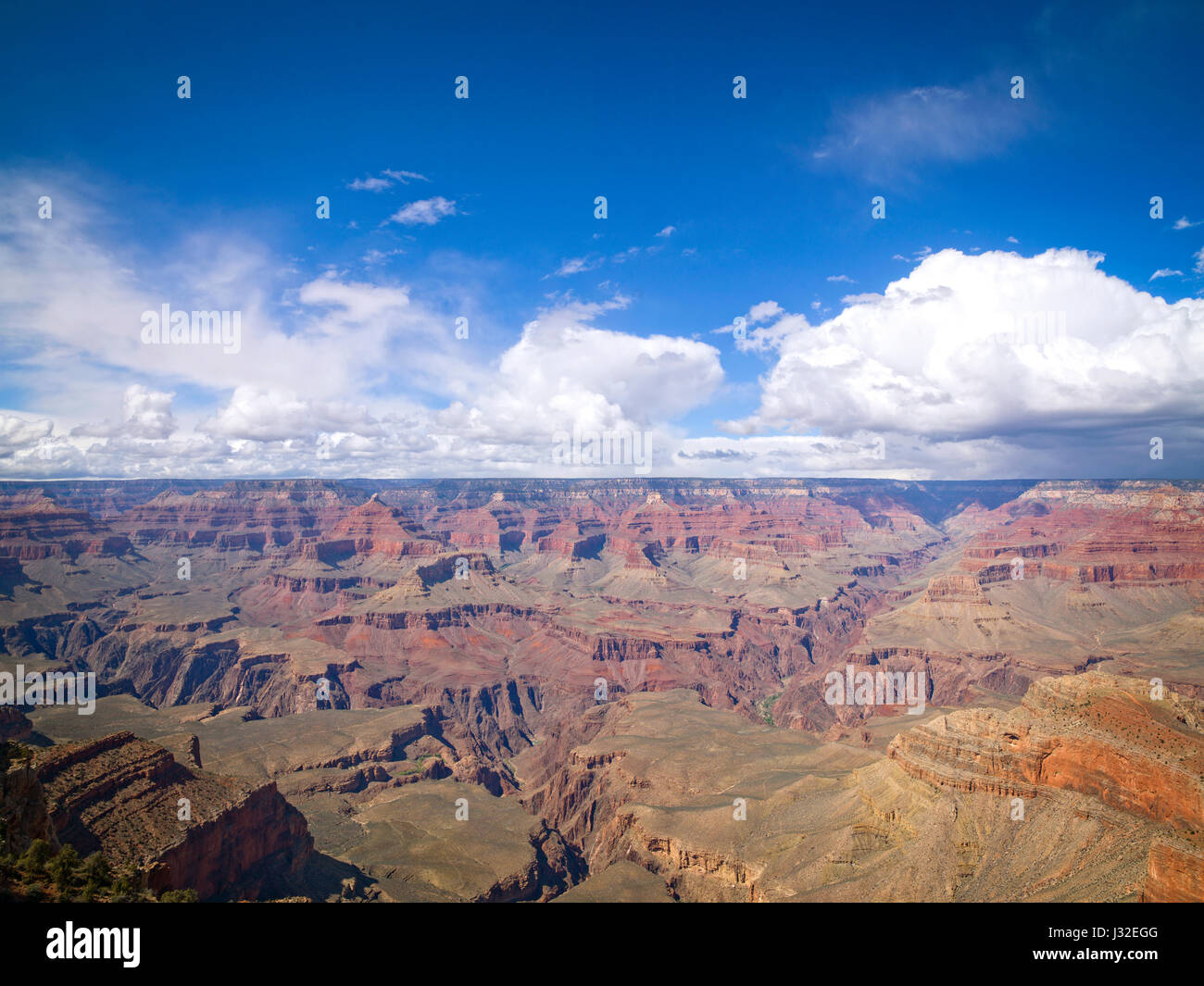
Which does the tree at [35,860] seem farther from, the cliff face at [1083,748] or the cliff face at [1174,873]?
the cliff face at [1083,748]

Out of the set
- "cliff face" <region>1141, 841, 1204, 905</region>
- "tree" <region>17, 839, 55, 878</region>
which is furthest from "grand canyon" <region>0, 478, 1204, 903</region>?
"tree" <region>17, 839, 55, 878</region>

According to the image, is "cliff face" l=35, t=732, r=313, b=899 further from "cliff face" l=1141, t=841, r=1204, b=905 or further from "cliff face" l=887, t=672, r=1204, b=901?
"cliff face" l=1141, t=841, r=1204, b=905

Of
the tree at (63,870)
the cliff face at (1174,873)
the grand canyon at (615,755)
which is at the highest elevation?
the tree at (63,870)

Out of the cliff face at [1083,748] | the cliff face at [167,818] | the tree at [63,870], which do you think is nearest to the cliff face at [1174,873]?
the cliff face at [1083,748]

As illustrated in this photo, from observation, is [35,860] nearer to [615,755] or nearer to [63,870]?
[63,870]

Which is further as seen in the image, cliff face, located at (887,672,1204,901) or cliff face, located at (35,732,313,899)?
cliff face, located at (887,672,1204,901)

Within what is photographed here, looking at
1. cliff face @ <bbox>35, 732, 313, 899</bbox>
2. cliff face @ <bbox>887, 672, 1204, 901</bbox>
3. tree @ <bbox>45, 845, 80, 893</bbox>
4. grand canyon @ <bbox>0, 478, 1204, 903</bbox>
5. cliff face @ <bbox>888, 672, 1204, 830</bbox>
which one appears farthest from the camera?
cliff face @ <bbox>888, 672, 1204, 830</bbox>
